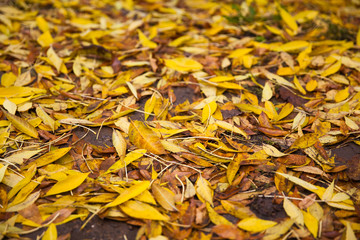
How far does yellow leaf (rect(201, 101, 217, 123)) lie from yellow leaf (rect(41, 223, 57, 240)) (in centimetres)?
70

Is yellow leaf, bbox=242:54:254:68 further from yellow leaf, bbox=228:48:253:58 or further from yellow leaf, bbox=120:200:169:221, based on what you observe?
yellow leaf, bbox=120:200:169:221

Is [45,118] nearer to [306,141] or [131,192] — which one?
[131,192]

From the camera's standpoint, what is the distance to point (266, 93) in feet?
4.63

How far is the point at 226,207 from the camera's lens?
955 mm

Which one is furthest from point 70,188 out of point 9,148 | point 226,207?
point 226,207

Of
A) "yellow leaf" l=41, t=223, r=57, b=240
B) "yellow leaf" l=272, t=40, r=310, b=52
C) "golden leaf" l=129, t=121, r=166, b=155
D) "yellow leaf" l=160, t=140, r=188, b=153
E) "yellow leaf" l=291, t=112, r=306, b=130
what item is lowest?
"yellow leaf" l=41, t=223, r=57, b=240

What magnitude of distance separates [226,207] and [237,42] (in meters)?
1.19

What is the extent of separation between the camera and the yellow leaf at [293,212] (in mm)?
909

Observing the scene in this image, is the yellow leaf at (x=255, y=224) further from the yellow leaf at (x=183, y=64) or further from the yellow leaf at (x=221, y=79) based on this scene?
the yellow leaf at (x=183, y=64)

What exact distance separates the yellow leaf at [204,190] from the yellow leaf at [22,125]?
0.70 meters

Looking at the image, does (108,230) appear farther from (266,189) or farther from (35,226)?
(266,189)

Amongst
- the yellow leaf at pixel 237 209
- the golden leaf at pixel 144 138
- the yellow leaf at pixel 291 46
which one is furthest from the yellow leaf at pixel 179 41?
the yellow leaf at pixel 237 209

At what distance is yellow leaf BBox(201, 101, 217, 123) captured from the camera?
126 centimetres

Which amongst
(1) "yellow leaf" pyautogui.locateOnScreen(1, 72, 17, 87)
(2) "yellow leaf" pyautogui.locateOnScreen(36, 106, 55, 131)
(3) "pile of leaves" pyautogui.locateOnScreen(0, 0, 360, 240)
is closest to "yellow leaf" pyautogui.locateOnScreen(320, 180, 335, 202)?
(3) "pile of leaves" pyautogui.locateOnScreen(0, 0, 360, 240)
